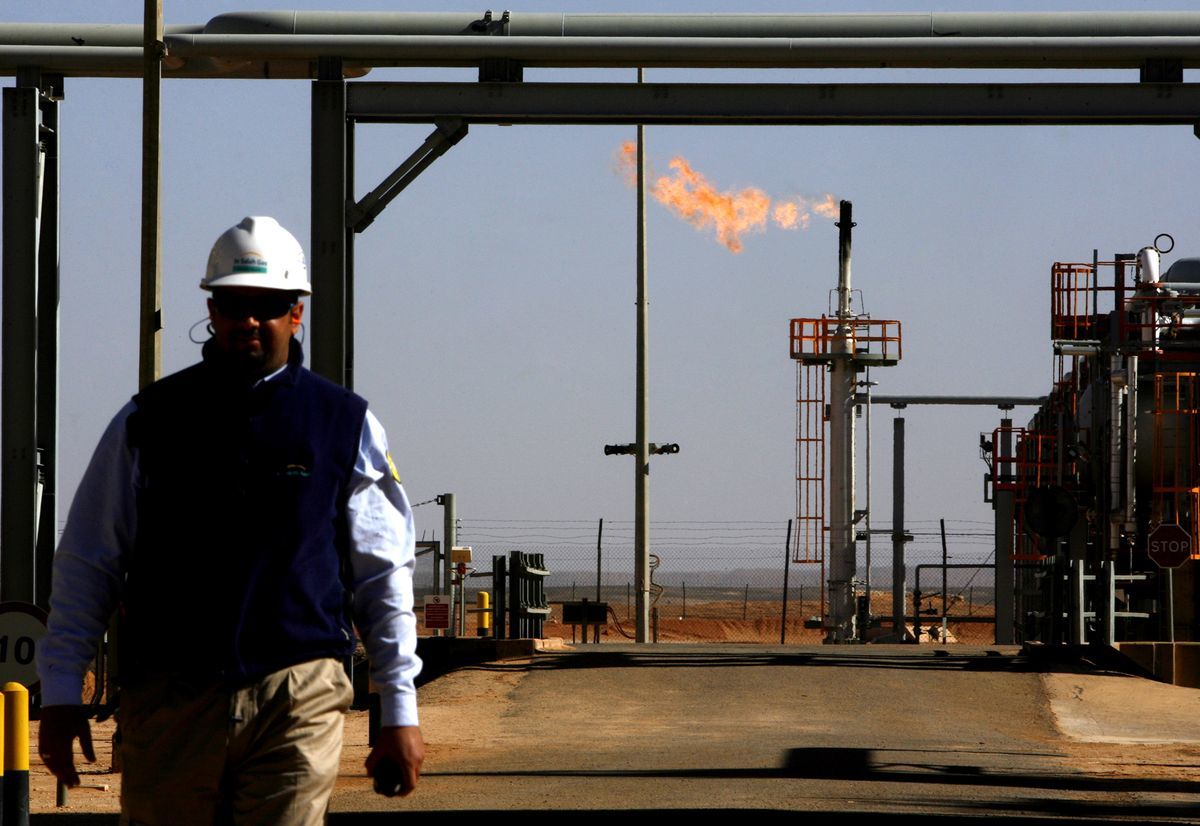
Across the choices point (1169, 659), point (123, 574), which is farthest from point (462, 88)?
point (123, 574)

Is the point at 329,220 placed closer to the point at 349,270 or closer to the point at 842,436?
the point at 349,270

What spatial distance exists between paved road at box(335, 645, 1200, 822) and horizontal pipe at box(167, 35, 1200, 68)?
535 cm

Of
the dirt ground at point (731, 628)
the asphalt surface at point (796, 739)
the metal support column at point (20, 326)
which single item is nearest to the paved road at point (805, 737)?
the asphalt surface at point (796, 739)

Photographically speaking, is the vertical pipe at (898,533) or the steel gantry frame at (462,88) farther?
the vertical pipe at (898,533)

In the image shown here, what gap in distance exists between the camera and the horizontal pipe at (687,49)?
14.9 metres

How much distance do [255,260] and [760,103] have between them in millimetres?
11126

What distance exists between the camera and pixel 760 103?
15453 millimetres

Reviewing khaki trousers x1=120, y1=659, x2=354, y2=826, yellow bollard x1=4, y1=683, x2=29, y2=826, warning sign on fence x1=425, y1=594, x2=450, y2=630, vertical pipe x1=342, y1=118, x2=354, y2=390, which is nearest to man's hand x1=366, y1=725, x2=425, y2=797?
khaki trousers x1=120, y1=659, x2=354, y2=826

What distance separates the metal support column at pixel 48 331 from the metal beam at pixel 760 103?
263cm

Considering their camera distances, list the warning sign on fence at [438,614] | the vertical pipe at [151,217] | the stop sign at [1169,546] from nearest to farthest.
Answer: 1. the vertical pipe at [151,217]
2. the warning sign on fence at [438,614]
3. the stop sign at [1169,546]

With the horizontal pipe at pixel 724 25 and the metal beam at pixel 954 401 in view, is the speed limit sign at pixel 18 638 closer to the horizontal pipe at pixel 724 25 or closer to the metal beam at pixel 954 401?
the horizontal pipe at pixel 724 25

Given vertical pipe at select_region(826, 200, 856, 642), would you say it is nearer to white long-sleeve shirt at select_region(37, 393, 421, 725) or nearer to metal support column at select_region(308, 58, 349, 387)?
metal support column at select_region(308, 58, 349, 387)

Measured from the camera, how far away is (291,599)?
180 inches

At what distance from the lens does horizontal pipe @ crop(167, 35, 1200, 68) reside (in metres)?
14.9
